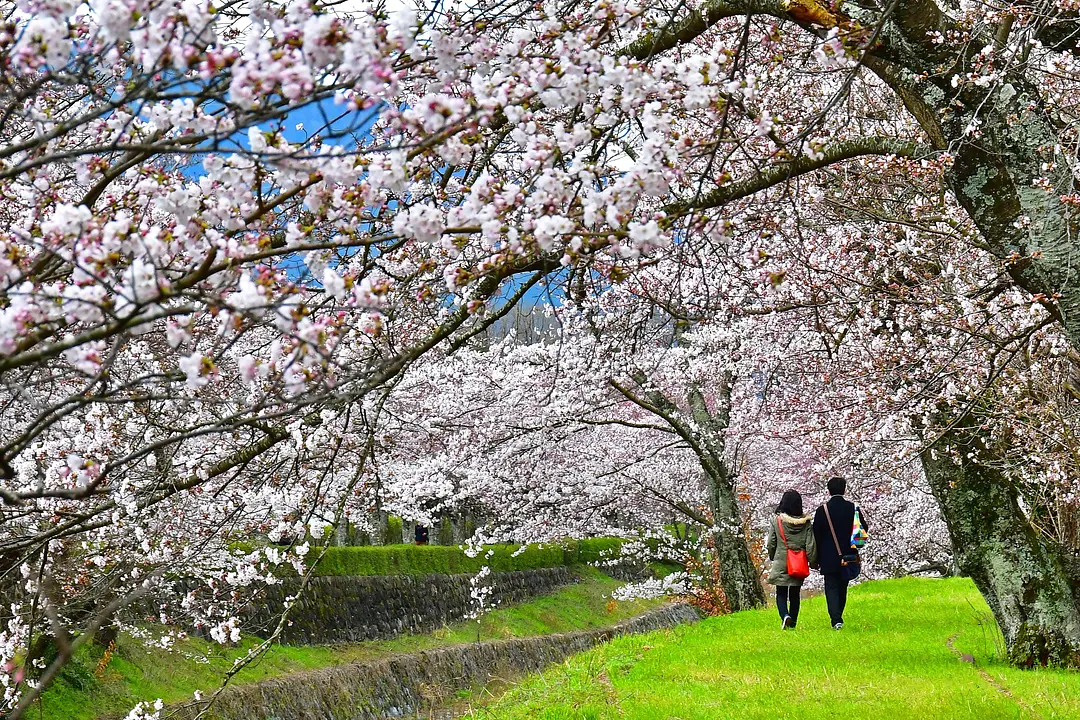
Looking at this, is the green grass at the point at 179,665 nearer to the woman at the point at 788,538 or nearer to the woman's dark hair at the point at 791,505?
the woman at the point at 788,538

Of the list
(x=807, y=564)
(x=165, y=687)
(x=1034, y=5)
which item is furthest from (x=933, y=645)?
(x=165, y=687)

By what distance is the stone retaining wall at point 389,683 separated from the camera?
14.2 metres

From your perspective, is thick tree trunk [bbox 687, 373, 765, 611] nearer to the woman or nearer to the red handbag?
the woman

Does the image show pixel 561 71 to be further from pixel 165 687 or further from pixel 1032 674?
pixel 165 687

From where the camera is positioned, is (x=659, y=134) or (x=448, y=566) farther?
(x=448, y=566)

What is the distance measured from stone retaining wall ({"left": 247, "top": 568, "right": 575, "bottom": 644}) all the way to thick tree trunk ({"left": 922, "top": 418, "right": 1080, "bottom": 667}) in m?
11.4

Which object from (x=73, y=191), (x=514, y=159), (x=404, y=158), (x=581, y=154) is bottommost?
(x=404, y=158)

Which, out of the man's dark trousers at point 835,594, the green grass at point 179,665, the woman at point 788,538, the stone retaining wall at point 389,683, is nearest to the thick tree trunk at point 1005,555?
the woman at point 788,538

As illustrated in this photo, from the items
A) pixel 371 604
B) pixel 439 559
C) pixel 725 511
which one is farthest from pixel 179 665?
pixel 439 559

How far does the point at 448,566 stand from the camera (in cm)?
2475

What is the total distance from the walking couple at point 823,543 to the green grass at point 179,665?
21.3ft

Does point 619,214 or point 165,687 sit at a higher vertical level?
point 619,214

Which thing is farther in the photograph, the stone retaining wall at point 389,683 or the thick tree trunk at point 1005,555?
the stone retaining wall at point 389,683

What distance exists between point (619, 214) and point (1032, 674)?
6610mm
